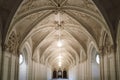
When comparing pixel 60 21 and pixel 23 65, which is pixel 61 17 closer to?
pixel 60 21

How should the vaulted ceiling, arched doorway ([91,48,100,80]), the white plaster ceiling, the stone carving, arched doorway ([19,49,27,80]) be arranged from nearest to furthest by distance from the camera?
the vaulted ceiling
the white plaster ceiling
the stone carving
arched doorway ([19,49,27,80])
arched doorway ([91,48,100,80])

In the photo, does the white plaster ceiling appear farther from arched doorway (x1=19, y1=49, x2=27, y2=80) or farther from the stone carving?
arched doorway (x1=19, y1=49, x2=27, y2=80)

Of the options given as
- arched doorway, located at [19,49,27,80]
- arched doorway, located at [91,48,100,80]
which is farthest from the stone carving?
Answer: arched doorway, located at [91,48,100,80]

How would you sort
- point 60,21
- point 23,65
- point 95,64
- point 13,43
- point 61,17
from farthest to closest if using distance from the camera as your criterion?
point 95,64
point 23,65
point 60,21
point 61,17
point 13,43

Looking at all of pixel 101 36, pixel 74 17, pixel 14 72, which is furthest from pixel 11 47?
pixel 101 36

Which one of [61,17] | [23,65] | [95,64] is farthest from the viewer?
[95,64]

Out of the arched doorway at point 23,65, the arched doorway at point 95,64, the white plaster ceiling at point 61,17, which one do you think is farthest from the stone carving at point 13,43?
the arched doorway at point 95,64

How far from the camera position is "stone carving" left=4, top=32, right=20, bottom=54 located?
14438mm

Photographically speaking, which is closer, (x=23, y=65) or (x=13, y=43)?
(x=13, y=43)

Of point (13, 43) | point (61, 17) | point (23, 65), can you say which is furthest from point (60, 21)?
point (23, 65)

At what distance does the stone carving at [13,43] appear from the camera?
568 inches

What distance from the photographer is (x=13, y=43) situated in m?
15.2

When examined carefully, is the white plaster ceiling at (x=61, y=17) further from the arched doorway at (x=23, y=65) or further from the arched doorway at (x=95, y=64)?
the arched doorway at (x=23, y=65)

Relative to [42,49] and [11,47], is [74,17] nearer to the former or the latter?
[11,47]
